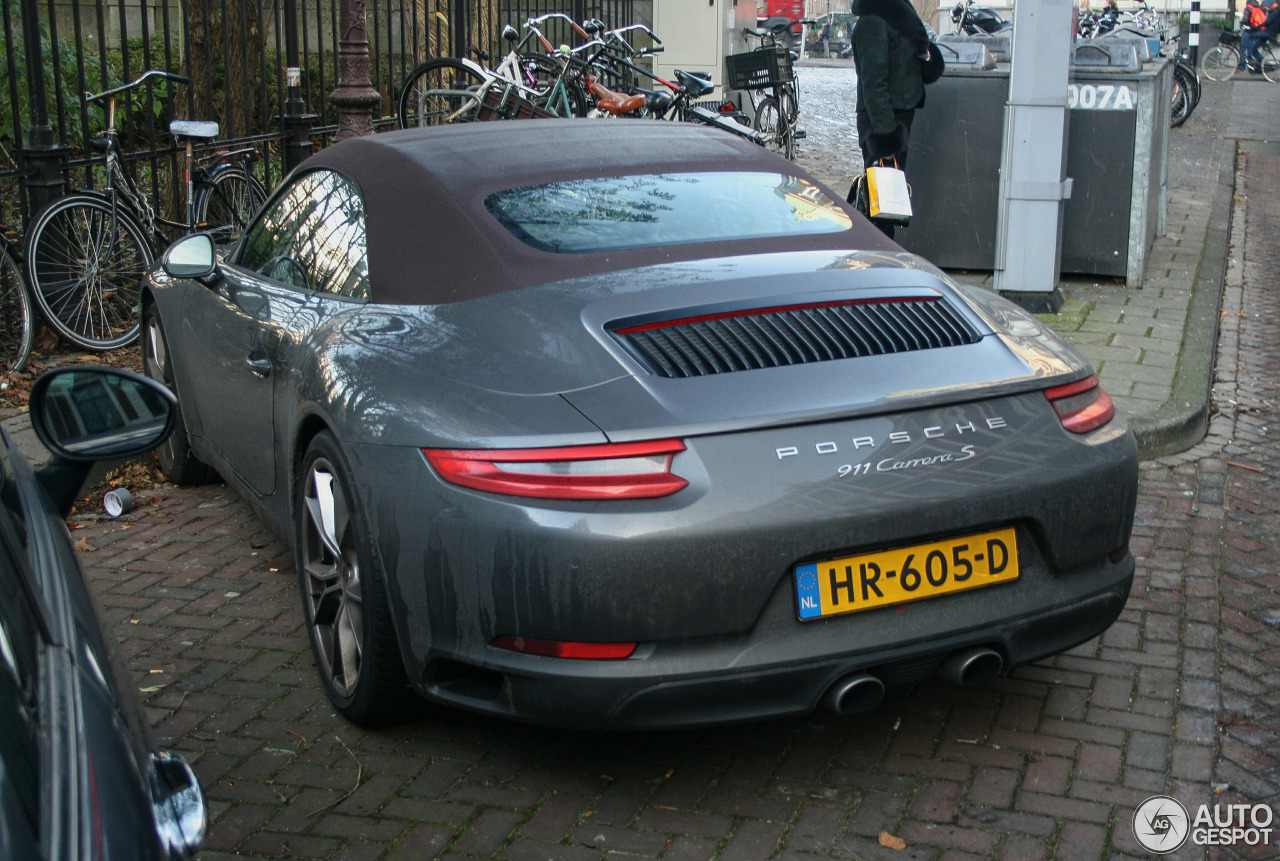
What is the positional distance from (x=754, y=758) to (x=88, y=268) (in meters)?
5.42

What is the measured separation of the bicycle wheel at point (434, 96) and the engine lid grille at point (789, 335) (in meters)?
8.04

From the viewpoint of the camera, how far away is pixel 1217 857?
2.86m

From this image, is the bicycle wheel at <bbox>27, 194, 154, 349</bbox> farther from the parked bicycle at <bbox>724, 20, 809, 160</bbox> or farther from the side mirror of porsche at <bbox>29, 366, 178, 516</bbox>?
the parked bicycle at <bbox>724, 20, 809, 160</bbox>

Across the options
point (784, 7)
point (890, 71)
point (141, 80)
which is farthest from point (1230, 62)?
point (141, 80)

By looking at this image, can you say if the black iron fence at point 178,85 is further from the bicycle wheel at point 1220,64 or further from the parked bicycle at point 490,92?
the bicycle wheel at point 1220,64

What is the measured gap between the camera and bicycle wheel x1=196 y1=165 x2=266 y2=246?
829 cm

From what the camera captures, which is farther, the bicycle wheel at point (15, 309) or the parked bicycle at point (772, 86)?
the parked bicycle at point (772, 86)

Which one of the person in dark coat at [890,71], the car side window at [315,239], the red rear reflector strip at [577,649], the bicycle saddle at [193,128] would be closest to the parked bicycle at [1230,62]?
the person in dark coat at [890,71]

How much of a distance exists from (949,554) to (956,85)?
253 inches

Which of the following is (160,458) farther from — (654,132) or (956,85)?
(956,85)

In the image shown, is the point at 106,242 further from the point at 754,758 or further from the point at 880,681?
the point at 880,681

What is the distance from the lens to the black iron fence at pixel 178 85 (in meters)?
7.15

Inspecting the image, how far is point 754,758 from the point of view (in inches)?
Answer: 130

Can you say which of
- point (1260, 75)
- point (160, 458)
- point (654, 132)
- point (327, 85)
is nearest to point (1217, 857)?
point (654, 132)
